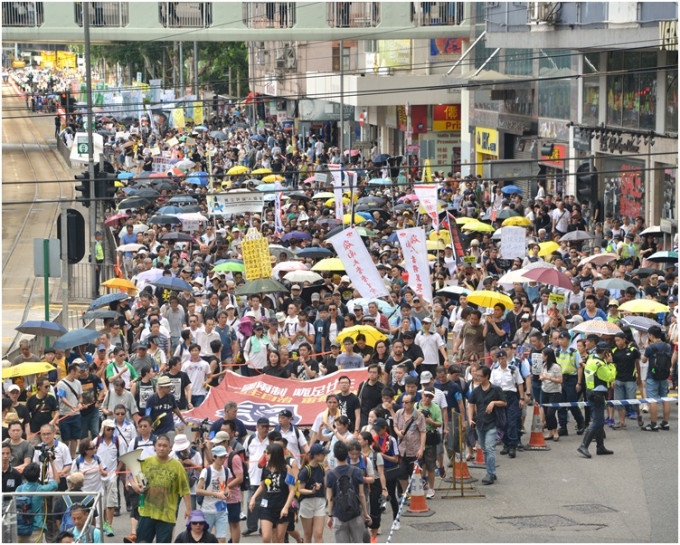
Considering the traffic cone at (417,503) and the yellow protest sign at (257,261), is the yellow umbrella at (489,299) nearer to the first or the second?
the yellow protest sign at (257,261)

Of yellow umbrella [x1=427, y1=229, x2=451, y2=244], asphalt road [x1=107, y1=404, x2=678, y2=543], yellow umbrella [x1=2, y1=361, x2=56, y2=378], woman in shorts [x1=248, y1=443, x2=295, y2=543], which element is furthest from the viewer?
yellow umbrella [x1=427, y1=229, x2=451, y2=244]

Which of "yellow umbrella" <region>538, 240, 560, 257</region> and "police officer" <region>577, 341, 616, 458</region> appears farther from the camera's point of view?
"yellow umbrella" <region>538, 240, 560, 257</region>

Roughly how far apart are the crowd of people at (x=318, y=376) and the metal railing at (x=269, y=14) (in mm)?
20102

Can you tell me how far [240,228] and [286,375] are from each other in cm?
1610

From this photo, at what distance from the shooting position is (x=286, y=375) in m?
17.8

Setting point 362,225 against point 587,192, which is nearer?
point 362,225

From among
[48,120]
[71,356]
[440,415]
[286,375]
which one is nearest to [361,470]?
[440,415]

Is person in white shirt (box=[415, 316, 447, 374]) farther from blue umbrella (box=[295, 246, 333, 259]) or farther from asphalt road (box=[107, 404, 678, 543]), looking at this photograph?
blue umbrella (box=[295, 246, 333, 259])

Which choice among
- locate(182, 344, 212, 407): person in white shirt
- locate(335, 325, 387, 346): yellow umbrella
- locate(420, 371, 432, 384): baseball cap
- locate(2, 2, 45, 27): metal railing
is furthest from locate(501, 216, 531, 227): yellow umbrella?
locate(2, 2, 45, 27): metal railing

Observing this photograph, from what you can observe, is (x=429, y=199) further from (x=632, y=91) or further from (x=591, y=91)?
A: (x=591, y=91)

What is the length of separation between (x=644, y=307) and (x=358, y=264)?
4.56m

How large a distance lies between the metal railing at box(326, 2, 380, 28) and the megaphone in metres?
35.9

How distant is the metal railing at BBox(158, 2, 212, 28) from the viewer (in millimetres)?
46491

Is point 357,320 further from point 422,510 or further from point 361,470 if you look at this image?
point 361,470
